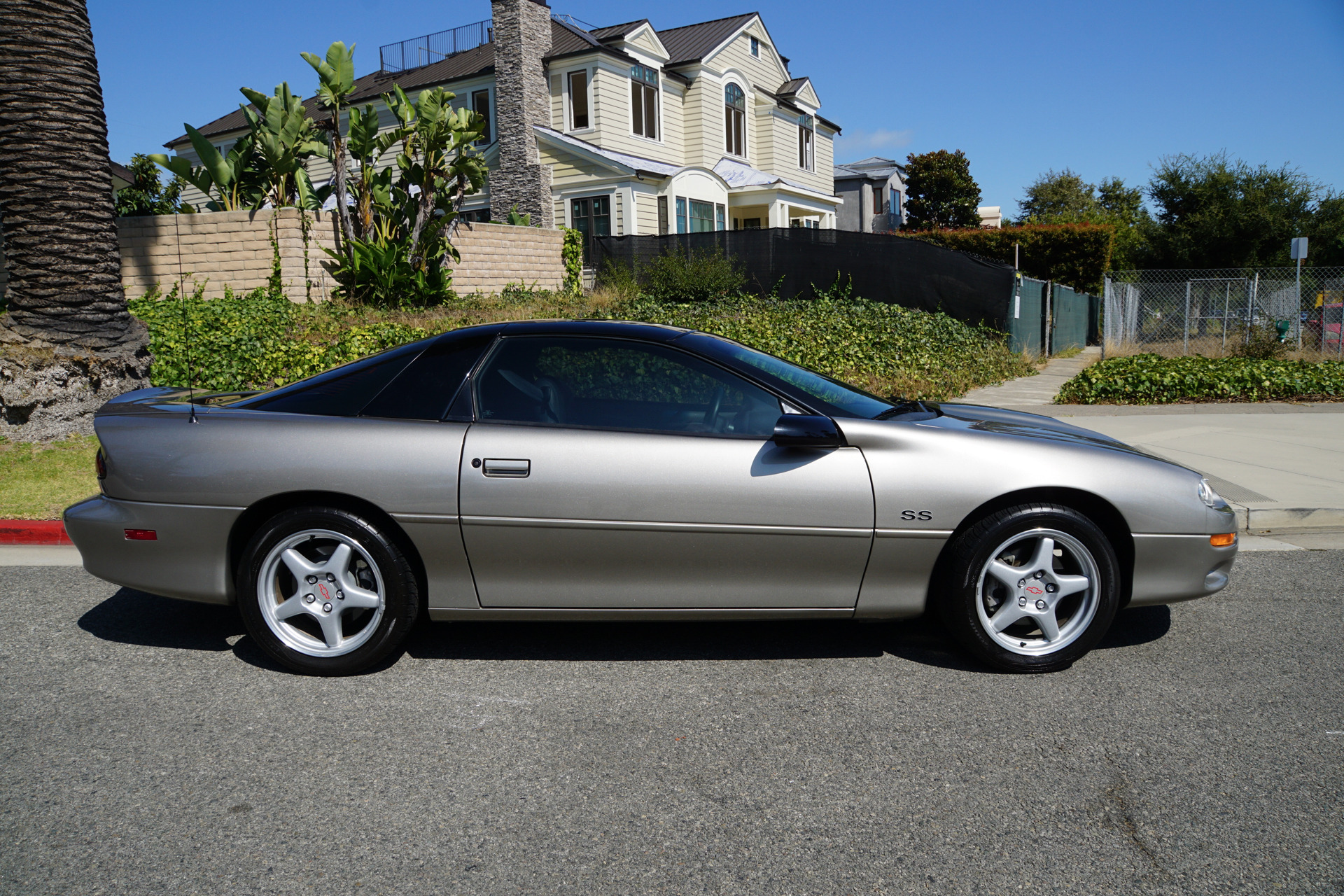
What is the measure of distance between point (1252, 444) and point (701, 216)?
68.4ft

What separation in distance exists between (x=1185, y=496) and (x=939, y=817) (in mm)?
1889

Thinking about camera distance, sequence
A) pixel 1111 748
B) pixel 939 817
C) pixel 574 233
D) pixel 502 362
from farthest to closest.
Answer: pixel 574 233 → pixel 502 362 → pixel 1111 748 → pixel 939 817

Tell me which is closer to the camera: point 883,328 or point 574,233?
point 883,328

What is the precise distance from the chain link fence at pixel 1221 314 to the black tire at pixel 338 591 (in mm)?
15295

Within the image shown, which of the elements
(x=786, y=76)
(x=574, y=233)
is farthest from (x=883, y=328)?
(x=786, y=76)

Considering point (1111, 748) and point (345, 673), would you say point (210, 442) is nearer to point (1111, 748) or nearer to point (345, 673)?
point (345, 673)

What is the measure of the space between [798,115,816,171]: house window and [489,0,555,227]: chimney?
12.9 metres

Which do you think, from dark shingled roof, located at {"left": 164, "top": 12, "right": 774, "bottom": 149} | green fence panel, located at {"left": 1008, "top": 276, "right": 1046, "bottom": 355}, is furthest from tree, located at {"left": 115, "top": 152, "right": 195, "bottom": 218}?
green fence panel, located at {"left": 1008, "top": 276, "right": 1046, "bottom": 355}

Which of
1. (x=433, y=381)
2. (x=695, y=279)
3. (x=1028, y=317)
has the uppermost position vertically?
(x=695, y=279)

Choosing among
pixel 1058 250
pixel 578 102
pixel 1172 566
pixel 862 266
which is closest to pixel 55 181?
pixel 1172 566

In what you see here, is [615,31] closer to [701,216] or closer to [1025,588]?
[701,216]

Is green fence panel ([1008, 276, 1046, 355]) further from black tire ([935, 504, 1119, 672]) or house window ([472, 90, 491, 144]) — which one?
house window ([472, 90, 491, 144])

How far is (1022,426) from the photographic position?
13.6 feet

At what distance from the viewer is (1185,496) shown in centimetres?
375
